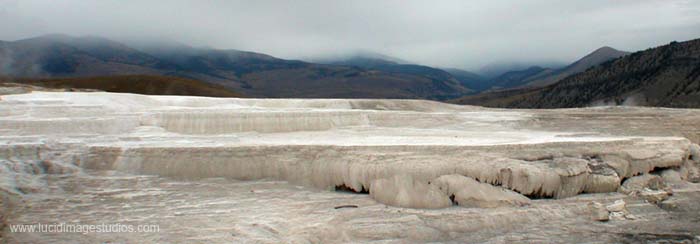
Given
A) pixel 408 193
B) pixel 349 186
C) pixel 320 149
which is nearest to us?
pixel 408 193

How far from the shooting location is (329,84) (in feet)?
578

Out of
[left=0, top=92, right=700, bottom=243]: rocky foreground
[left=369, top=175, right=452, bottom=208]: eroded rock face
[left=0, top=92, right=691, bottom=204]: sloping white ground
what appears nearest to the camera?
[left=0, top=92, right=700, bottom=243]: rocky foreground

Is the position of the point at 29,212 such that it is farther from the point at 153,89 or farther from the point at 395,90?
the point at 395,90

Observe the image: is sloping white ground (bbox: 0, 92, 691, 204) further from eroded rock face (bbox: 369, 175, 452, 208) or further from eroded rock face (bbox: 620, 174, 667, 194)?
eroded rock face (bbox: 620, 174, 667, 194)

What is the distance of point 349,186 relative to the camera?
10695mm

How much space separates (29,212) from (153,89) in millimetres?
64930

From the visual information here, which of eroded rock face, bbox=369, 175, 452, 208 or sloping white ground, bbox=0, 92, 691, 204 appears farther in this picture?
sloping white ground, bbox=0, 92, 691, 204

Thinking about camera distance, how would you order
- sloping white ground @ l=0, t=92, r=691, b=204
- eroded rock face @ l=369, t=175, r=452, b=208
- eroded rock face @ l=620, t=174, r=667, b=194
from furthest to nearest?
1. eroded rock face @ l=620, t=174, r=667, b=194
2. sloping white ground @ l=0, t=92, r=691, b=204
3. eroded rock face @ l=369, t=175, r=452, b=208

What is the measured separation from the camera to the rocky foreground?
8602mm

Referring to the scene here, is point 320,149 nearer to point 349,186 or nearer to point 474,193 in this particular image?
point 349,186

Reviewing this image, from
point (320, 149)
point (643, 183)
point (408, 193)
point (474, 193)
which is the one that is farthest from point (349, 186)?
point (643, 183)

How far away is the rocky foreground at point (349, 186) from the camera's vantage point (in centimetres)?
860

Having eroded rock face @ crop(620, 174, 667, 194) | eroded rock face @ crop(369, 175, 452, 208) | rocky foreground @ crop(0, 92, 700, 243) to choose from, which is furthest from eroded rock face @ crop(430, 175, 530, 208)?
eroded rock face @ crop(620, 174, 667, 194)

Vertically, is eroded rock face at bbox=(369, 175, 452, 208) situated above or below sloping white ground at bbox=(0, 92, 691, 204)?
below
